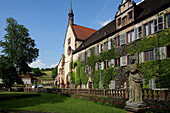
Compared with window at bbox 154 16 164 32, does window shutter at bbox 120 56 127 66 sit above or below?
below

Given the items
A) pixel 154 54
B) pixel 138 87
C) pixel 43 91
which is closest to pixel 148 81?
pixel 154 54

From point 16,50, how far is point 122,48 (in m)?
23.7

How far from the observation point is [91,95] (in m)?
18.3

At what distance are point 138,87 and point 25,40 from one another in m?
34.5

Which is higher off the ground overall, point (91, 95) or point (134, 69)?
point (134, 69)

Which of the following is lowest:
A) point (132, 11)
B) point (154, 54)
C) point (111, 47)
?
point (154, 54)

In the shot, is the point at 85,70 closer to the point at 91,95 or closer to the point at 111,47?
the point at 111,47

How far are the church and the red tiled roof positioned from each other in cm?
145

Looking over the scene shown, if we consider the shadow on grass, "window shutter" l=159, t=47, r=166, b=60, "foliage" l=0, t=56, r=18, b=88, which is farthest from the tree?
"window shutter" l=159, t=47, r=166, b=60

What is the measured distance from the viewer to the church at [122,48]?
57.0ft

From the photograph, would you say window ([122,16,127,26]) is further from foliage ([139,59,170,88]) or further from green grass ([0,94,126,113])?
green grass ([0,94,126,113])

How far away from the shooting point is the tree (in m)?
34.8

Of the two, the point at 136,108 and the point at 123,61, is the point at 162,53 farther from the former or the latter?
the point at 136,108

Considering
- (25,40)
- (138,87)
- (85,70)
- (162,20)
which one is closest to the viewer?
(138,87)
